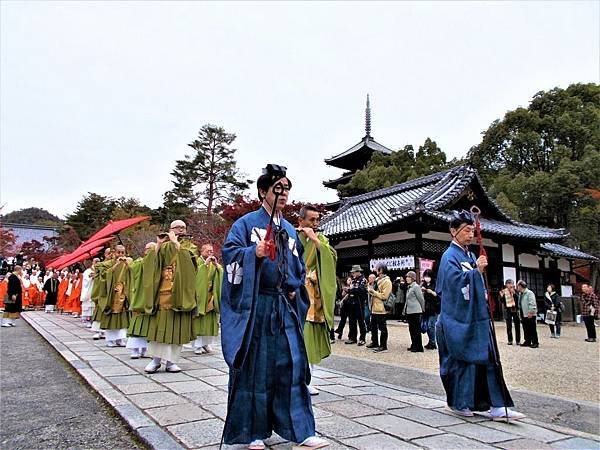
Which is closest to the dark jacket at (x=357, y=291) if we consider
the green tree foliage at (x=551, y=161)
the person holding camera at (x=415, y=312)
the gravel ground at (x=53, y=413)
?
the person holding camera at (x=415, y=312)

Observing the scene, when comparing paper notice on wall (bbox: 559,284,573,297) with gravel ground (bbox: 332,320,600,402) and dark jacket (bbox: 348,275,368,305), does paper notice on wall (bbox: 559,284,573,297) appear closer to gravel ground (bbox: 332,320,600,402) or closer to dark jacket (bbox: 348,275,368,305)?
gravel ground (bbox: 332,320,600,402)

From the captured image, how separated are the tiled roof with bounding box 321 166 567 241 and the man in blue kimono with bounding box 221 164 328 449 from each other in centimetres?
1335

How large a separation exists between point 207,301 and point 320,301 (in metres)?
3.34

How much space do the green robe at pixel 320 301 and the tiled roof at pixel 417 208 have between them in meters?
11.4

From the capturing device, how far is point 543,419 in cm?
455

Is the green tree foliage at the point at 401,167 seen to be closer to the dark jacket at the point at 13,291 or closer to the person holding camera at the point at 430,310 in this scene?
the person holding camera at the point at 430,310

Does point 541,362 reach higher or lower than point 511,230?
lower

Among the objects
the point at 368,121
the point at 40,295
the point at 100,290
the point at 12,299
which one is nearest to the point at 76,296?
the point at 12,299

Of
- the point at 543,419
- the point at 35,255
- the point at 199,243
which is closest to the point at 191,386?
the point at 543,419

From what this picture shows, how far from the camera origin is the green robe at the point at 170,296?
6.20 m

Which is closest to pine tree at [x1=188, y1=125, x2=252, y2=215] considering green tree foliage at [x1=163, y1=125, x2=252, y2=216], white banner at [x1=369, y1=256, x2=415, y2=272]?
green tree foliage at [x1=163, y1=125, x2=252, y2=216]

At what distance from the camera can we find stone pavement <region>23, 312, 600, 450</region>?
349 cm

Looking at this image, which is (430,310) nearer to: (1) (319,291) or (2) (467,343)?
(1) (319,291)

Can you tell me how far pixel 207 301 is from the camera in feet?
26.8
